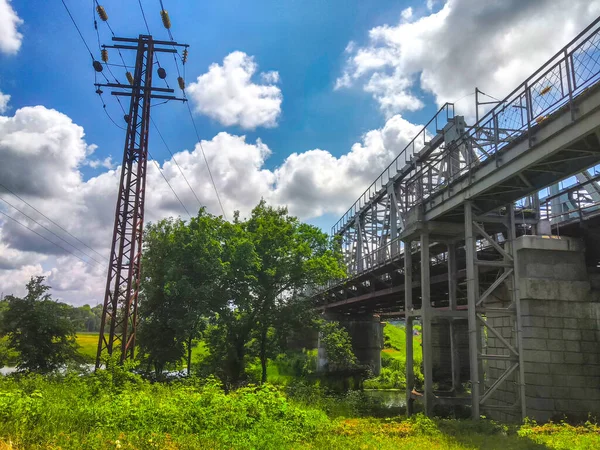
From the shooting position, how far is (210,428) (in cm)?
1018

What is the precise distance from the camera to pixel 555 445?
9648 millimetres

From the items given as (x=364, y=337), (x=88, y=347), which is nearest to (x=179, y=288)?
(x=364, y=337)

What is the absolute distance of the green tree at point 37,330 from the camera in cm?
1869

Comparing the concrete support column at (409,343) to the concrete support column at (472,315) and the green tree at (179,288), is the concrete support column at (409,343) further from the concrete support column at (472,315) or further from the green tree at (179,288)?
the green tree at (179,288)

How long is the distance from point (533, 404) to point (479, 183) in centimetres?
701

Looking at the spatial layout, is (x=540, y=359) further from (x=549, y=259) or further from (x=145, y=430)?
Result: (x=145, y=430)

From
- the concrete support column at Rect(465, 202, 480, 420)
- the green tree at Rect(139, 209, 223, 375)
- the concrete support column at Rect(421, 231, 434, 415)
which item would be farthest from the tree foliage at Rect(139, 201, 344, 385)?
the concrete support column at Rect(465, 202, 480, 420)

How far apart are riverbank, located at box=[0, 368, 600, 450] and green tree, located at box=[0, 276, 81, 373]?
560 centimetres

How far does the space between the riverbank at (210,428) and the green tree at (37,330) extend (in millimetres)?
5596

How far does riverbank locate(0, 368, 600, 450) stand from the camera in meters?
8.55

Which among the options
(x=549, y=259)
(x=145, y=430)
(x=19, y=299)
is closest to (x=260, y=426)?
(x=145, y=430)

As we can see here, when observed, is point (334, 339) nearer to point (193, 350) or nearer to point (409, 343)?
point (409, 343)

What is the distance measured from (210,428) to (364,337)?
36412 millimetres

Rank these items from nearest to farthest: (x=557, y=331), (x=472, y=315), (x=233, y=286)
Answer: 1. (x=557, y=331)
2. (x=472, y=315)
3. (x=233, y=286)
